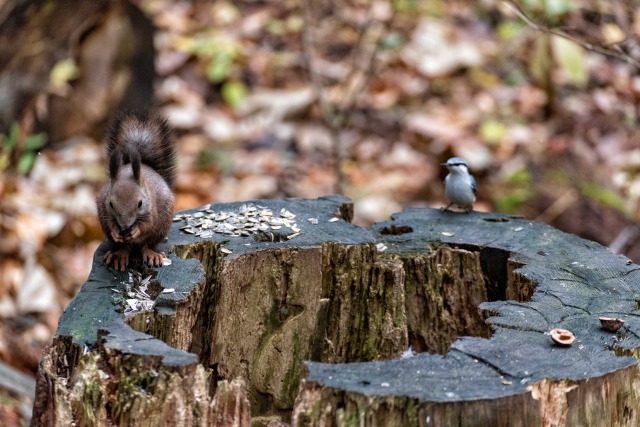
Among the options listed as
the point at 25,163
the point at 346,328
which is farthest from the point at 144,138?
the point at 25,163

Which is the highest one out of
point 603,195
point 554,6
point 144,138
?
point 554,6

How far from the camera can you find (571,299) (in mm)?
2916

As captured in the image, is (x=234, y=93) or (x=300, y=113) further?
(x=234, y=93)

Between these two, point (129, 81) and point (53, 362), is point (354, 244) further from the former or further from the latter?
point (129, 81)

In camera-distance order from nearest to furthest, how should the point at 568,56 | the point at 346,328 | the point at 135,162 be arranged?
the point at 135,162 → the point at 346,328 → the point at 568,56

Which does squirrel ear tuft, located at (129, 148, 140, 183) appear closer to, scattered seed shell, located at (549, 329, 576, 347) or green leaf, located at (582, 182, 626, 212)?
scattered seed shell, located at (549, 329, 576, 347)

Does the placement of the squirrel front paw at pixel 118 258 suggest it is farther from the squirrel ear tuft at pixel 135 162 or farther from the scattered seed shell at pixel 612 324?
the scattered seed shell at pixel 612 324

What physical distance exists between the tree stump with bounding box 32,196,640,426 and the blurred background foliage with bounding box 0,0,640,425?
214cm

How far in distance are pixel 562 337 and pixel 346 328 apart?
102 centimetres

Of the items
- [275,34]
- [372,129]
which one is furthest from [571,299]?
[275,34]

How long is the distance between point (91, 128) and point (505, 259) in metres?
4.98

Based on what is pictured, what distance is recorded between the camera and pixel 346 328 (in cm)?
331

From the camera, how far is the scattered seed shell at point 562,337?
2.52 meters

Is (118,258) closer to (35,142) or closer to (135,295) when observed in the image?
(135,295)
